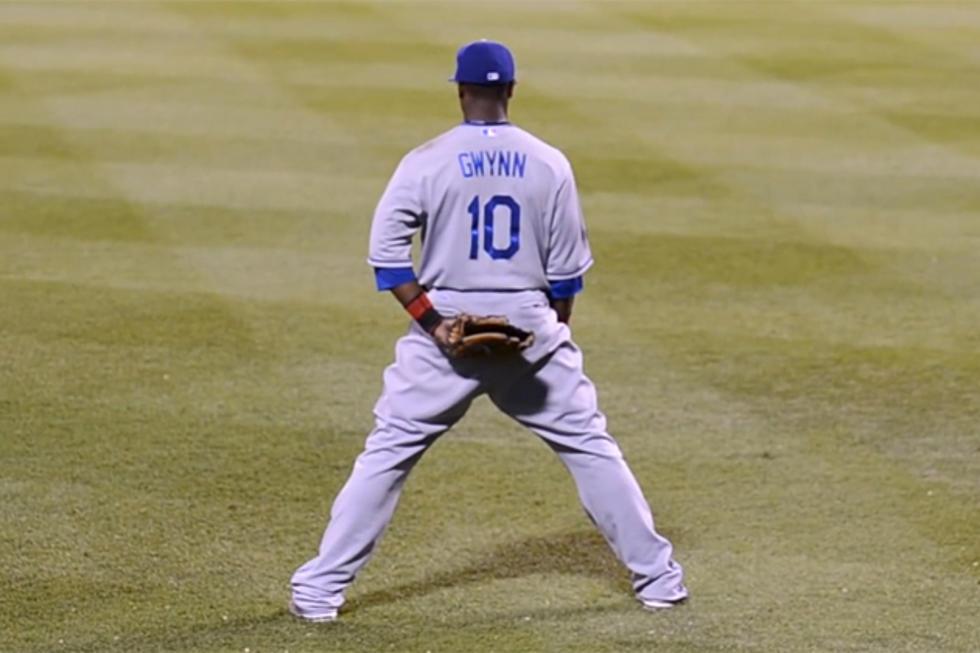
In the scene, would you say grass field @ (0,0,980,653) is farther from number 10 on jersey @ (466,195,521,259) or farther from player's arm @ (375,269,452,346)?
number 10 on jersey @ (466,195,521,259)

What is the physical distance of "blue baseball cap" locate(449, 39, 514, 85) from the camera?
17.2ft

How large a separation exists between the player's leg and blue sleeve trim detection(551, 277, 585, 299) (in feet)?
1.20

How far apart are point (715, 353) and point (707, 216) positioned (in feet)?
9.52

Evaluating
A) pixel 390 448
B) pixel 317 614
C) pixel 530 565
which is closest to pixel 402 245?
pixel 390 448

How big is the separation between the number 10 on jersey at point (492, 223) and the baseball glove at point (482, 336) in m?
0.19

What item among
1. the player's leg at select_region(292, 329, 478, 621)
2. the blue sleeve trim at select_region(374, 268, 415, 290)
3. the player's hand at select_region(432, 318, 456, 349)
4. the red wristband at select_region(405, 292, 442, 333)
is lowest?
the player's leg at select_region(292, 329, 478, 621)

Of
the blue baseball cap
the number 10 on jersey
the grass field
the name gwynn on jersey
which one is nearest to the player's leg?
the grass field

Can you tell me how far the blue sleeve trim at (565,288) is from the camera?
18.0 feet

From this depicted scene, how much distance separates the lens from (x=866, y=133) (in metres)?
14.3

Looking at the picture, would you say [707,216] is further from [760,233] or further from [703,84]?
[703,84]

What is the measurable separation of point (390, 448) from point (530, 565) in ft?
2.98

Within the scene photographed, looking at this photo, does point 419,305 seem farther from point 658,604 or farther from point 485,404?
point 485,404

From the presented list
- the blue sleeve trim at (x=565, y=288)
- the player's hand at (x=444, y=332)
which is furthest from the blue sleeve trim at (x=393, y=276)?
the blue sleeve trim at (x=565, y=288)

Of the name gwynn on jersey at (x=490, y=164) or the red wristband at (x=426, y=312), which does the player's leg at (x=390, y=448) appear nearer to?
the red wristband at (x=426, y=312)
